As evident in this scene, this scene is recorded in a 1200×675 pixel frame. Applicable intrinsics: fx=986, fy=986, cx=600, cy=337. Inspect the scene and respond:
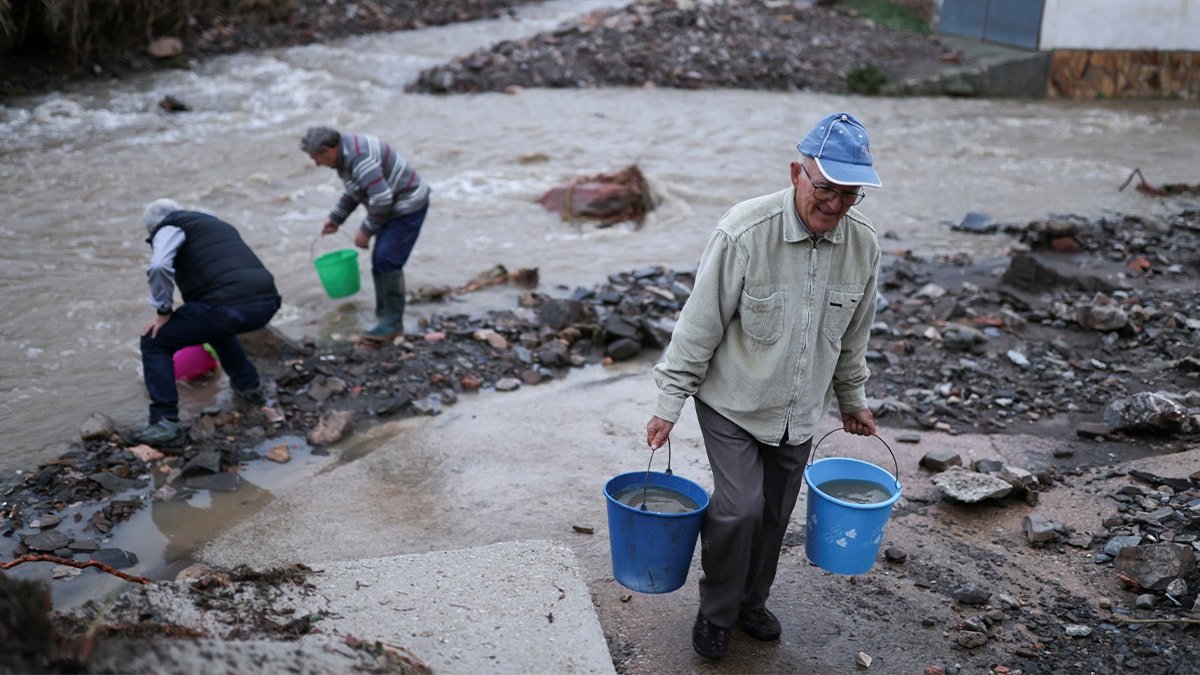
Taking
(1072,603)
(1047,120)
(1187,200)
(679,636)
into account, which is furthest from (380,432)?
(1047,120)

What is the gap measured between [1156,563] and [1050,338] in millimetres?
3016

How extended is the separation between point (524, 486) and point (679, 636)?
1492 millimetres

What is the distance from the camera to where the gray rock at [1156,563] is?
360 centimetres

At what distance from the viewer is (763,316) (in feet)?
9.90

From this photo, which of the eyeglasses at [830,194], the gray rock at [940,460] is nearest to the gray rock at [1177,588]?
the gray rock at [940,460]

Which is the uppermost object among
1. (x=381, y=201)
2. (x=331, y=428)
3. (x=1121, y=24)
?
(x=1121, y=24)

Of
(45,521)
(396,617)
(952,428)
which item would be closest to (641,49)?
(952,428)

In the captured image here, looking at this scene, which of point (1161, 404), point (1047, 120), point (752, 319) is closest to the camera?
point (752, 319)

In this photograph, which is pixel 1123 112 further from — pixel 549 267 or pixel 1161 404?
pixel 1161 404

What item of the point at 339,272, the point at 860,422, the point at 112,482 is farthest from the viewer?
the point at 339,272

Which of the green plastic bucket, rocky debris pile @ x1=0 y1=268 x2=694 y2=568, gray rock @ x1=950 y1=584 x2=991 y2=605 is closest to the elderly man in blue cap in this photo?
gray rock @ x1=950 y1=584 x2=991 y2=605

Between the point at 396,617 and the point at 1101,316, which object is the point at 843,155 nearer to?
the point at 396,617

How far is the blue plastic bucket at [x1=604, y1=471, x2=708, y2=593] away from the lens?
10.3 ft

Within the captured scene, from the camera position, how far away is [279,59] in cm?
1658
